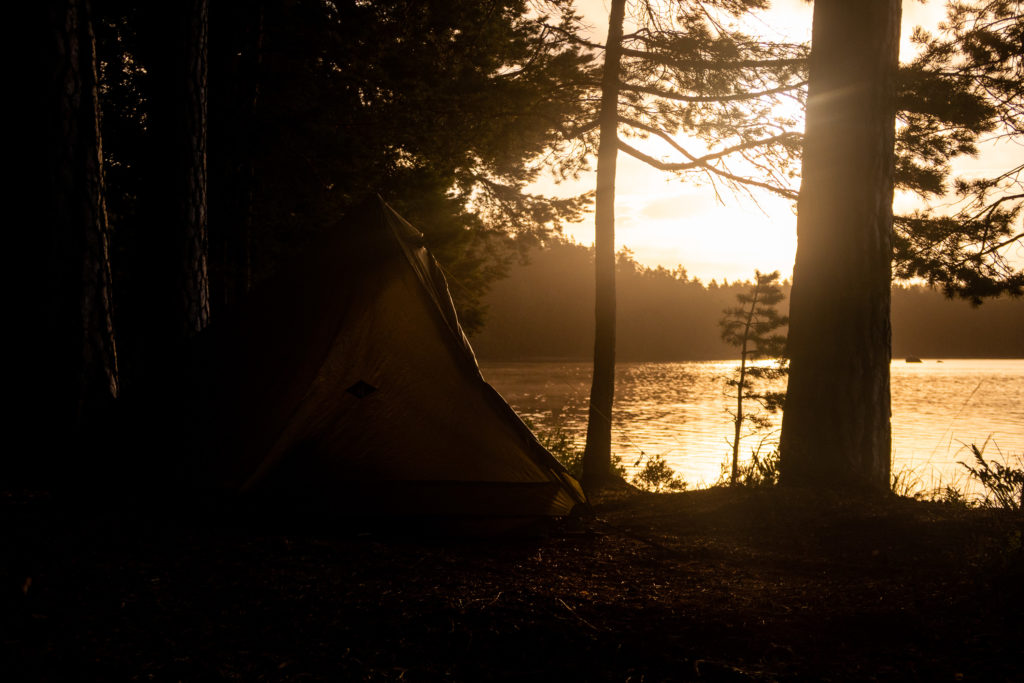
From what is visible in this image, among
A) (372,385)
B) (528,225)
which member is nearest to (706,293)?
(528,225)

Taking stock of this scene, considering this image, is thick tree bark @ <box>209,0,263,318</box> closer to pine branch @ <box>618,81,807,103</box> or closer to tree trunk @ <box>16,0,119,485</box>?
tree trunk @ <box>16,0,119,485</box>

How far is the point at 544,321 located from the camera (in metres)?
103

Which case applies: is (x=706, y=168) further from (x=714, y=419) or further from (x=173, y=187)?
(x=714, y=419)

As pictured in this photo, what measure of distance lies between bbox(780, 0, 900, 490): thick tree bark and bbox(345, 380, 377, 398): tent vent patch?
3.45 metres

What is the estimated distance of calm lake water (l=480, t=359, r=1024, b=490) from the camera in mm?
19062

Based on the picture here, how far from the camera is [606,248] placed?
11477mm

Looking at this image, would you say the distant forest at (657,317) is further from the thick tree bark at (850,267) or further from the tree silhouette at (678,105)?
the thick tree bark at (850,267)

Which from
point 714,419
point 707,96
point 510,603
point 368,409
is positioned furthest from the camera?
point 714,419

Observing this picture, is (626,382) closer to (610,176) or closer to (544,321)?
(544,321)

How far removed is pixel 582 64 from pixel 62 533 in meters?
10.1

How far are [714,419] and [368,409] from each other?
34496 millimetres

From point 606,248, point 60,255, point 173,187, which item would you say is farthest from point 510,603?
point 606,248

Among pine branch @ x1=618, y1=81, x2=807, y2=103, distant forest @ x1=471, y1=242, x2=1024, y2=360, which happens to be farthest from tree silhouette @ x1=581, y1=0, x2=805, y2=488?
distant forest @ x1=471, y1=242, x2=1024, y2=360

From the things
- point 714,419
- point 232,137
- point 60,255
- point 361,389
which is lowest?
point 714,419
